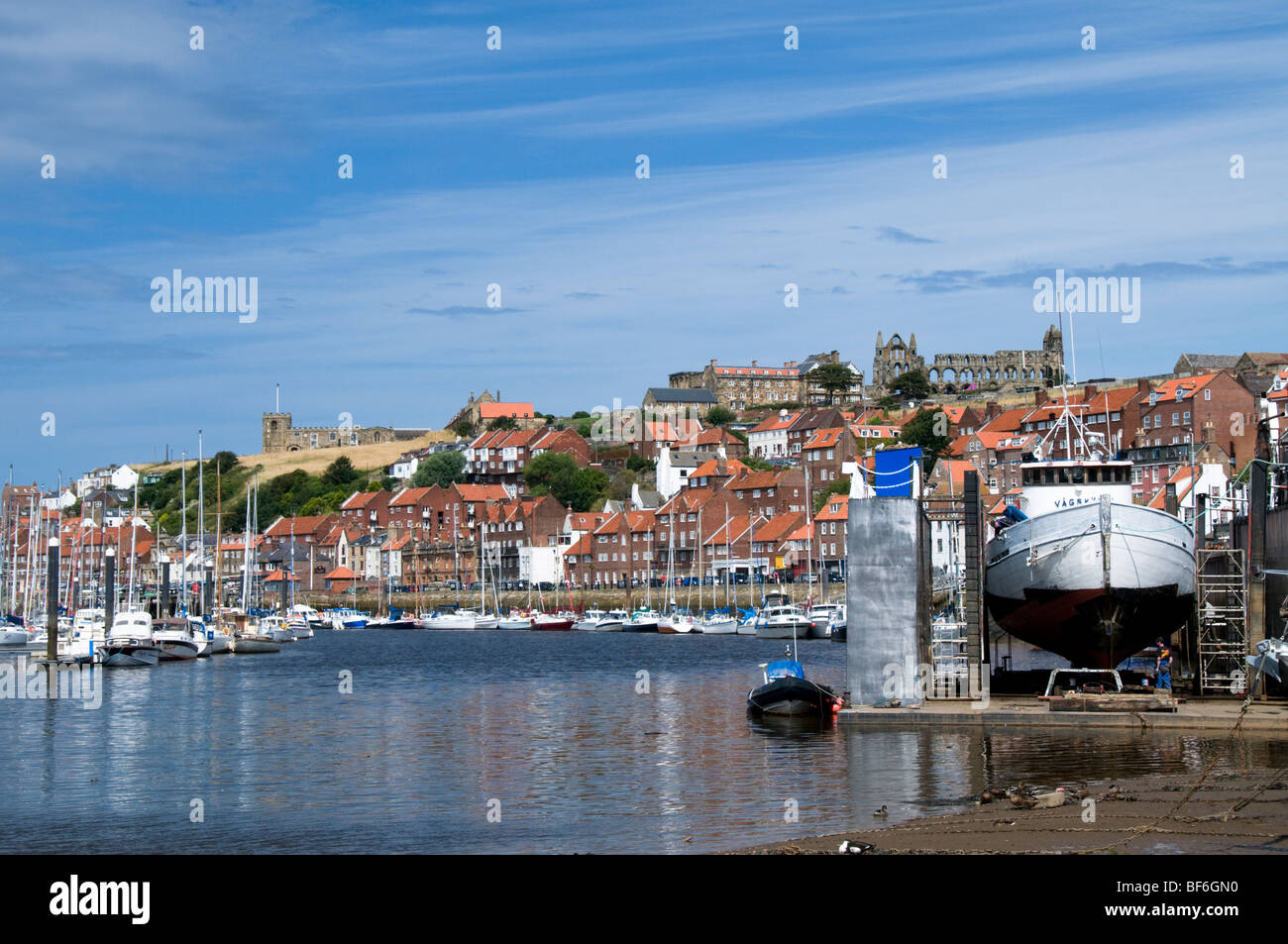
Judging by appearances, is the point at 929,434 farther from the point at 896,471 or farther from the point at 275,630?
the point at 896,471

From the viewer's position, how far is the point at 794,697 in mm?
40938

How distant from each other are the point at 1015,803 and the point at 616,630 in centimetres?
10128

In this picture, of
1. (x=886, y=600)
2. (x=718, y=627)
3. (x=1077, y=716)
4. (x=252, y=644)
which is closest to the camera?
(x=1077, y=716)

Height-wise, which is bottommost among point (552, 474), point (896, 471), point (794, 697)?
point (794, 697)

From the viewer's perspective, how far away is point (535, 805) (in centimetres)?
2859

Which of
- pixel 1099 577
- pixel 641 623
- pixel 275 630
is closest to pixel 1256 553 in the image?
pixel 1099 577

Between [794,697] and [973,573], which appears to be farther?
[794,697]

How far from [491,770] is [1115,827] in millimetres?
17778

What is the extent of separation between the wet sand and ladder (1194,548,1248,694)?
44.4 feet

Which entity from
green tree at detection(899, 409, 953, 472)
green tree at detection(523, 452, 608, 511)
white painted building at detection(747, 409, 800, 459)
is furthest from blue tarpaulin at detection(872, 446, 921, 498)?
white painted building at detection(747, 409, 800, 459)

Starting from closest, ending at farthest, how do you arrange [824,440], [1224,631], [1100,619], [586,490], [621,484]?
[1100,619] → [1224,631] → [824,440] → [586,490] → [621,484]
